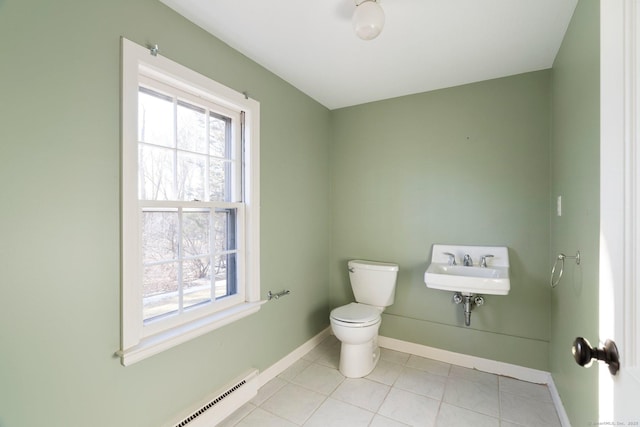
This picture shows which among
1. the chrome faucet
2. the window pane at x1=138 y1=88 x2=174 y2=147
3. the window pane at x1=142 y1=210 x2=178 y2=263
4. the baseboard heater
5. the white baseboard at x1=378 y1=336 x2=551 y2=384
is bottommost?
the white baseboard at x1=378 y1=336 x2=551 y2=384

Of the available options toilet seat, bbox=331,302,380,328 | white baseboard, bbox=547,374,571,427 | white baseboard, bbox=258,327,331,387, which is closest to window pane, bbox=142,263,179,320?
white baseboard, bbox=258,327,331,387

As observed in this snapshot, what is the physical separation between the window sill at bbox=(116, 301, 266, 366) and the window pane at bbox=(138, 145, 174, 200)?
72cm

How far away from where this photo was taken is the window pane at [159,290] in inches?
57.8

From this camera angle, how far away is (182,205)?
1.59 m

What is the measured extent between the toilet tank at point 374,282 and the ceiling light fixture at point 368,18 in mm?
1794

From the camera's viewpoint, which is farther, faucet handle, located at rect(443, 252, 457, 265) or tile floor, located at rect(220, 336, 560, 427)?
faucet handle, located at rect(443, 252, 457, 265)

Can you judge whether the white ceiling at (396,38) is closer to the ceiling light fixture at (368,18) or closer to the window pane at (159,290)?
the ceiling light fixture at (368,18)

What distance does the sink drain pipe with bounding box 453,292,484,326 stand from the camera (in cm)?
220

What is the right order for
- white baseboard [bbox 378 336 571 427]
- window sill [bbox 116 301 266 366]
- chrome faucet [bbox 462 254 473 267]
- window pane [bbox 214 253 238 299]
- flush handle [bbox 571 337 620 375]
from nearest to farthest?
1. flush handle [bbox 571 337 620 375]
2. window sill [bbox 116 301 266 366]
3. window pane [bbox 214 253 238 299]
4. white baseboard [bbox 378 336 571 427]
5. chrome faucet [bbox 462 254 473 267]

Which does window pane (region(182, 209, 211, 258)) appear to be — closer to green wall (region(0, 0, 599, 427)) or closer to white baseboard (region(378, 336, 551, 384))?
green wall (region(0, 0, 599, 427))

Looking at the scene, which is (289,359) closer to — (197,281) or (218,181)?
(197,281)

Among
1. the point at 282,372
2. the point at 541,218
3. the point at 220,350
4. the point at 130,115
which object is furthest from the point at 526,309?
the point at 130,115

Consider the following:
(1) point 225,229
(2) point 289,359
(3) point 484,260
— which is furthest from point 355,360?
(1) point 225,229

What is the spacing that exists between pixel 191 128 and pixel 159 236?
2.20 ft
